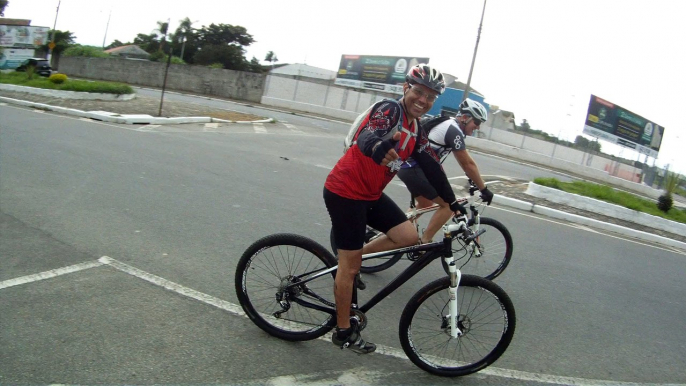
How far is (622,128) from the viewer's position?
128ft

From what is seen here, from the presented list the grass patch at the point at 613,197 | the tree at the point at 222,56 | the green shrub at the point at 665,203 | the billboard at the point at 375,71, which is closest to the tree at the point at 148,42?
the tree at the point at 222,56

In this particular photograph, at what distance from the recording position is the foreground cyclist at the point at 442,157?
5432mm

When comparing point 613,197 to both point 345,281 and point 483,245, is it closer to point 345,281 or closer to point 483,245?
point 483,245

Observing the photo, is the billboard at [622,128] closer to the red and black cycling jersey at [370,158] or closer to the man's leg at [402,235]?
the man's leg at [402,235]

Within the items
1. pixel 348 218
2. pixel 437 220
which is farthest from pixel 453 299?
pixel 437 220

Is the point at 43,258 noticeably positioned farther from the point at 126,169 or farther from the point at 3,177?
the point at 126,169

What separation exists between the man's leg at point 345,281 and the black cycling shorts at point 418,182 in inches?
81.6

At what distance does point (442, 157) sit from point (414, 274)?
2.18 meters

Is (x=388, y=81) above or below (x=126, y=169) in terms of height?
above

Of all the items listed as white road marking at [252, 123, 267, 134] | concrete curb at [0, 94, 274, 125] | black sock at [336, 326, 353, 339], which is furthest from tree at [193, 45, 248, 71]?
black sock at [336, 326, 353, 339]

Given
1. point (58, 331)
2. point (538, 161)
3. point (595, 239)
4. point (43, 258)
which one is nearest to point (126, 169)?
point (43, 258)

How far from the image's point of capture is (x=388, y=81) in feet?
146

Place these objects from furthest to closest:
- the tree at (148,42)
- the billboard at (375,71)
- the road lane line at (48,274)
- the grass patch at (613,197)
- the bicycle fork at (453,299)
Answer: the tree at (148,42) < the billboard at (375,71) < the grass patch at (613,197) < the road lane line at (48,274) < the bicycle fork at (453,299)

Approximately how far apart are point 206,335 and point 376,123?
6.18 feet
